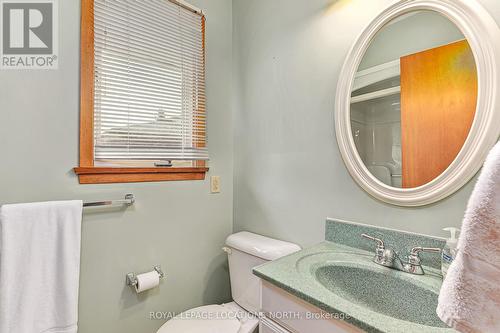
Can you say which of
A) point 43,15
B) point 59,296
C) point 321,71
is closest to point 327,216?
point 321,71

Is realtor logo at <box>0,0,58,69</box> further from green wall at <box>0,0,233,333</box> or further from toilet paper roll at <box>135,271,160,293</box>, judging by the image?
toilet paper roll at <box>135,271,160,293</box>

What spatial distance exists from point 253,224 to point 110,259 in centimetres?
83

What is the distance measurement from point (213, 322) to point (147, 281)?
0.40 metres

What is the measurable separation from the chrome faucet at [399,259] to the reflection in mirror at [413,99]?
0.24 metres

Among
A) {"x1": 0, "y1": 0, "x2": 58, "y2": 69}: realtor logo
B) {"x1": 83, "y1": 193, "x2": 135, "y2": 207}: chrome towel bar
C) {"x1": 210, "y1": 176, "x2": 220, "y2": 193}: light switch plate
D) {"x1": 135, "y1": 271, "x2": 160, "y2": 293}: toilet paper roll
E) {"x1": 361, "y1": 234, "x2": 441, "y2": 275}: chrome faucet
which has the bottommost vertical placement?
{"x1": 135, "y1": 271, "x2": 160, "y2": 293}: toilet paper roll

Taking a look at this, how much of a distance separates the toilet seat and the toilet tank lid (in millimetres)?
Answer: 336

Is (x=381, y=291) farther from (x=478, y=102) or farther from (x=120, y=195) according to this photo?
(x=120, y=195)

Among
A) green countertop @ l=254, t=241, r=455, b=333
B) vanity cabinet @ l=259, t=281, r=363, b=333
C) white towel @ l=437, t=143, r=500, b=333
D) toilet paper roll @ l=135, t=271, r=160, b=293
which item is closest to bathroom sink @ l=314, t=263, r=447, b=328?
green countertop @ l=254, t=241, r=455, b=333

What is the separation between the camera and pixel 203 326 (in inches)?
44.8

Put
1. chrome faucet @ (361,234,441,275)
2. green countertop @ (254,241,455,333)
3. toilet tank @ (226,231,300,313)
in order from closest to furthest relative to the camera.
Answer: green countertop @ (254,241,455,333) < chrome faucet @ (361,234,441,275) < toilet tank @ (226,231,300,313)

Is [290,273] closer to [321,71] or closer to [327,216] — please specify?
[327,216]

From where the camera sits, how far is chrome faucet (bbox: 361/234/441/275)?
2.73ft

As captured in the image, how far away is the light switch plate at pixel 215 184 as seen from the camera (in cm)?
160

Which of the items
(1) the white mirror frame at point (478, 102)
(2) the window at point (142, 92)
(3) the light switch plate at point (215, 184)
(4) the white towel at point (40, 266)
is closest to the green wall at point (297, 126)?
(1) the white mirror frame at point (478, 102)
